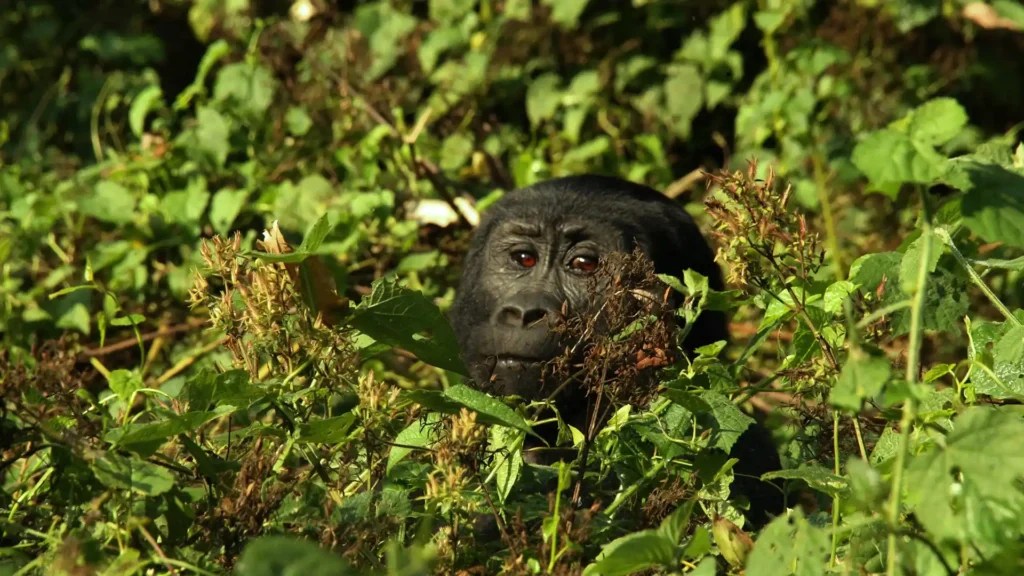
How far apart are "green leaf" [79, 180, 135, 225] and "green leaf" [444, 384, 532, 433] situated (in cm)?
373

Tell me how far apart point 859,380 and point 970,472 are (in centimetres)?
25

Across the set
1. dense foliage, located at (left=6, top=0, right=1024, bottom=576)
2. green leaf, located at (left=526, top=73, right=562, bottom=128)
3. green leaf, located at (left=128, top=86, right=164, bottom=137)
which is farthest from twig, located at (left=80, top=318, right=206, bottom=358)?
green leaf, located at (left=526, top=73, right=562, bottom=128)

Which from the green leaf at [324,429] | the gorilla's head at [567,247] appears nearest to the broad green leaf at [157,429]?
the green leaf at [324,429]

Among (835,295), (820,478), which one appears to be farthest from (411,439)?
(835,295)

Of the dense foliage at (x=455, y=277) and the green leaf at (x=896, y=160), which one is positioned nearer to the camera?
the dense foliage at (x=455, y=277)

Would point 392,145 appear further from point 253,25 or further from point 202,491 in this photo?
point 202,491

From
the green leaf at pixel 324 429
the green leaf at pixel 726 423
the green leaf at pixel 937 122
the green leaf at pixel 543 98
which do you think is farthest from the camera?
the green leaf at pixel 543 98

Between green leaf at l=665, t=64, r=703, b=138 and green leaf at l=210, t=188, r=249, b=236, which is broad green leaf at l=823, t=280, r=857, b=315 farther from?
green leaf at l=665, t=64, r=703, b=138

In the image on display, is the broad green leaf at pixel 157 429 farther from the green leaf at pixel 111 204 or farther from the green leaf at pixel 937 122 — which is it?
the green leaf at pixel 111 204

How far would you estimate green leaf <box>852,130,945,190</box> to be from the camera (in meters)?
3.04

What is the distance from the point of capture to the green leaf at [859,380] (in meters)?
2.12

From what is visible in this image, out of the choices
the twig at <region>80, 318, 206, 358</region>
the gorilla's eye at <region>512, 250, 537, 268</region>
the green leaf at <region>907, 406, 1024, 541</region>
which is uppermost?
the green leaf at <region>907, 406, 1024, 541</region>

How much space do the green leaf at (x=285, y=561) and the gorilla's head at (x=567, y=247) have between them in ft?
8.56

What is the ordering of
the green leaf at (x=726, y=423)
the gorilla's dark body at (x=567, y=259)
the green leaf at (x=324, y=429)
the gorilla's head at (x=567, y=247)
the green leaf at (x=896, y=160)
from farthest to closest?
the gorilla's head at (x=567, y=247)
the gorilla's dark body at (x=567, y=259)
the green leaf at (x=896, y=160)
the green leaf at (x=726, y=423)
the green leaf at (x=324, y=429)
